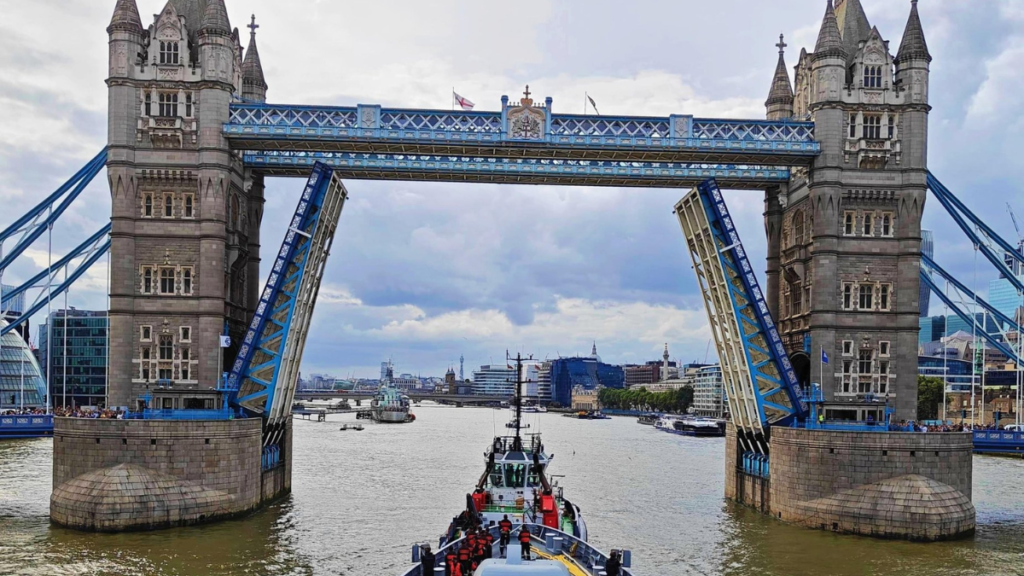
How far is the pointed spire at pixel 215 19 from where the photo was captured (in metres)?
48.6

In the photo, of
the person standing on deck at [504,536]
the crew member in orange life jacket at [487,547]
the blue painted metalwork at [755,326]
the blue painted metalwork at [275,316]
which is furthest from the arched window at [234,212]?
the crew member in orange life jacket at [487,547]

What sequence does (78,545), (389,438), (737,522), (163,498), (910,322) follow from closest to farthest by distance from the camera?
1. (78,545)
2. (163,498)
3. (737,522)
4. (910,322)
5. (389,438)

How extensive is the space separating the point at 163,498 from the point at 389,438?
83535 mm

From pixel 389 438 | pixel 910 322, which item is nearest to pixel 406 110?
pixel 910 322

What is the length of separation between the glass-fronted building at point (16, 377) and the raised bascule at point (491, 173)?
75046 mm

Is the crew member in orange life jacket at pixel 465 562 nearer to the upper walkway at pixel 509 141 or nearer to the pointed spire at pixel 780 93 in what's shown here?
the upper walkway at pixel 509 141

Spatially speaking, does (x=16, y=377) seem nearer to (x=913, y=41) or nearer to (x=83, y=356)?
(x=83, y=356)

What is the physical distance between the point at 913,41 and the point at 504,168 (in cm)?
2231

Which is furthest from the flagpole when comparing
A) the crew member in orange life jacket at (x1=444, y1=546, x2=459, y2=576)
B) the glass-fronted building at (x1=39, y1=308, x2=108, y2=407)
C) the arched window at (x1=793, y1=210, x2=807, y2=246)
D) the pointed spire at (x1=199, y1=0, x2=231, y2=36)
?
the glass-fronted building at (x1=39, y1=308, x2=108, y2=407)

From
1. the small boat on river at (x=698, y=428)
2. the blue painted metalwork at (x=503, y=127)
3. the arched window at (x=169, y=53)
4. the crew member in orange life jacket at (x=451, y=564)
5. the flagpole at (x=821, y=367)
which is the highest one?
the arched window at (x=169, y=53)

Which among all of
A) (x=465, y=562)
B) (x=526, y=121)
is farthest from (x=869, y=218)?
(x=465, y=562)

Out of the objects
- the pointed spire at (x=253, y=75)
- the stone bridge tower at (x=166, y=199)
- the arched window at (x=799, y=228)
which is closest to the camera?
the stone bridge tower at (x=166, y=199)

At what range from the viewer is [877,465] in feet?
138

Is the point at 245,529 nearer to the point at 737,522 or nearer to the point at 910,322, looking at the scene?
the point at 737,522
